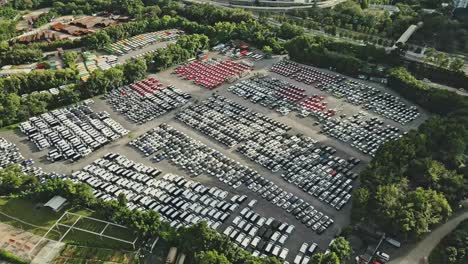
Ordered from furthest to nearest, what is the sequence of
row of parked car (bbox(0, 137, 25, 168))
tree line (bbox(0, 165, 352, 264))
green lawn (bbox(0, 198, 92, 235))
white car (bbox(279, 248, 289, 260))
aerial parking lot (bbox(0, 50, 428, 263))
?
1. row of parked car (bbox(0, 137, 25, 168))
2. aerial parking lot (bbox(0, 50, 428, 263))
3. green lawn (bbox(0, 198, 92, 235))
4. white car (bbox(279, 248, 289, 260))
5. tree line (bbox(0, 165, 352, 264))

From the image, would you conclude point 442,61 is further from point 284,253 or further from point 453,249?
point 284,253

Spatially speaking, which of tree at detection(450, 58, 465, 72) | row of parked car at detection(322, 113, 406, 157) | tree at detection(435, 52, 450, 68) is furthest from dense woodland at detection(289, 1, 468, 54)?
row of parked car at detection(322, 113, 406, 157)

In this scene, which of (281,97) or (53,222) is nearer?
(53,222)

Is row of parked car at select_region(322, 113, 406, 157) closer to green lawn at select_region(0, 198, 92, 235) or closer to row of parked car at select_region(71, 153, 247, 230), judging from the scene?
row of parked car at select_region(71, 153, 247, 230)

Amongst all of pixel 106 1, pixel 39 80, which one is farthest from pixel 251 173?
pixel 106 1

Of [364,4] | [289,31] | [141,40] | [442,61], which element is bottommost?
[141,40]

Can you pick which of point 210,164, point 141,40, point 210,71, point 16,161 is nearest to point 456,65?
point 210,71

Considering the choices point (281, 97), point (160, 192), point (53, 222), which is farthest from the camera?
point (281, 97)

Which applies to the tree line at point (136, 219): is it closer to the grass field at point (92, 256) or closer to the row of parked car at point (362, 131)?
the grass field at point (92, 256)
